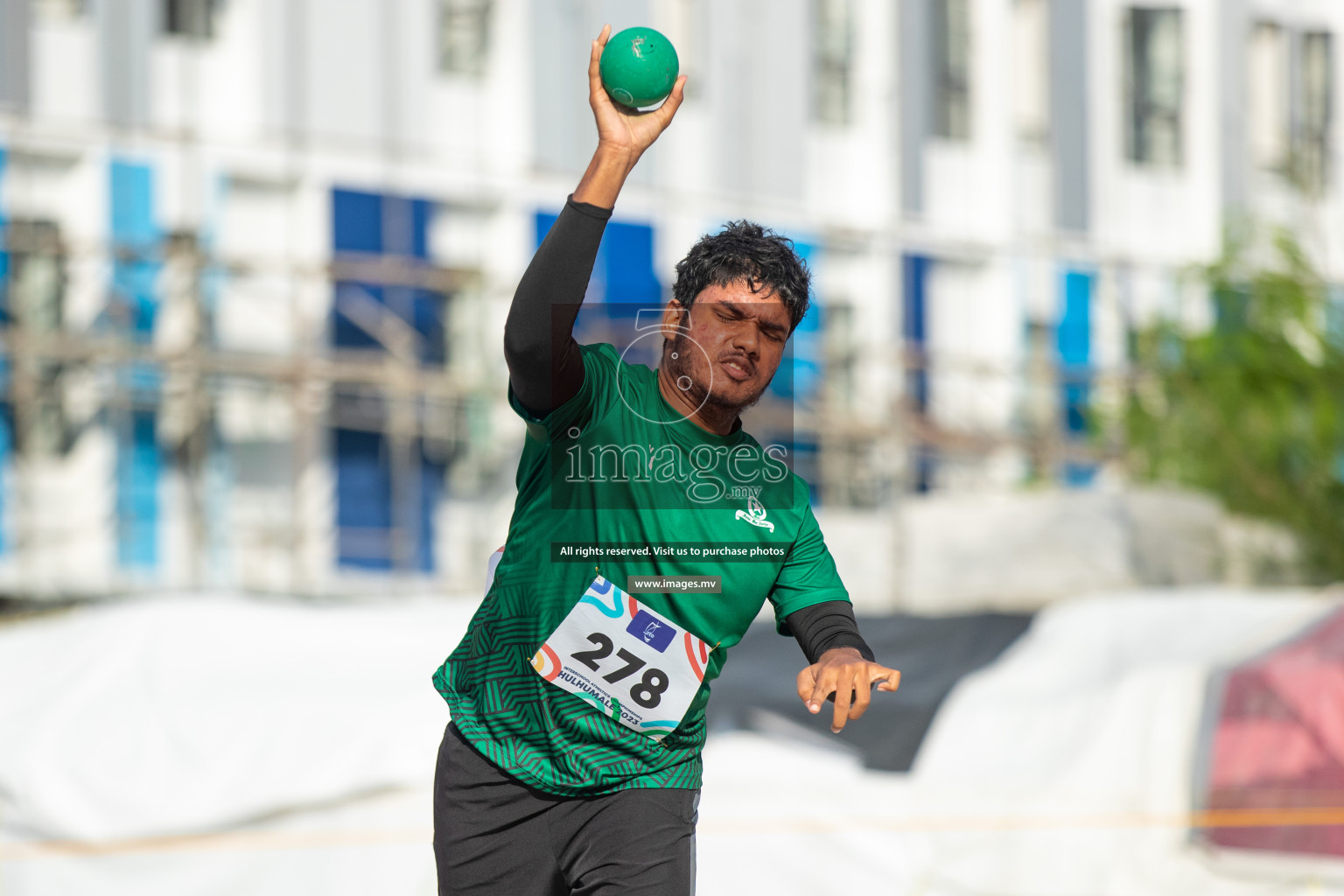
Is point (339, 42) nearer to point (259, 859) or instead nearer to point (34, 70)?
point (34, 70)

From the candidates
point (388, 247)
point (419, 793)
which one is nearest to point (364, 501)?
point (388, 247)

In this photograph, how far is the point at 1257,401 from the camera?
1124 cm

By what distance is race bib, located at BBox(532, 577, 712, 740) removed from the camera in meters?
2.06

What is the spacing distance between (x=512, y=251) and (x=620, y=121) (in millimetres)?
11355

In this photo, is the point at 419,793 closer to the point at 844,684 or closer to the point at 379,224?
the point at 844,684

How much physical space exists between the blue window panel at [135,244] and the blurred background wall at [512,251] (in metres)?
0.03

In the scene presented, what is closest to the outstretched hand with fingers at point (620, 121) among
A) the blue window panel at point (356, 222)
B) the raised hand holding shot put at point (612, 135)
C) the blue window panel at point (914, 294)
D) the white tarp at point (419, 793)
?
the raised hand holding shot put at point (612, 135)

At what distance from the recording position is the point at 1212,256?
1587 cm

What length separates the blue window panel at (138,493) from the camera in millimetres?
11336

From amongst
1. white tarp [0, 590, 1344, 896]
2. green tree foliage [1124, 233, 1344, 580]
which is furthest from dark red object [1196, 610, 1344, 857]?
green tree foliage [1124, 233, 1344, 580]

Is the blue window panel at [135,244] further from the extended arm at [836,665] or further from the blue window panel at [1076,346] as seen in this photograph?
the extended arm at [836,665]

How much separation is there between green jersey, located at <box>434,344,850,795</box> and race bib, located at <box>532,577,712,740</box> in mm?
15

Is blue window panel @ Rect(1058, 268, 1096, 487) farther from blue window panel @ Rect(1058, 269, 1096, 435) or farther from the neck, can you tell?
the neck

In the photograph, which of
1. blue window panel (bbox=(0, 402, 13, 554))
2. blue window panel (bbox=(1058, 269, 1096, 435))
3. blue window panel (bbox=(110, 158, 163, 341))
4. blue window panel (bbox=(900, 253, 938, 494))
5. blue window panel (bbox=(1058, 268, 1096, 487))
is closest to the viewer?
blue window panel (bbox=(0, 402, 13, 554))
